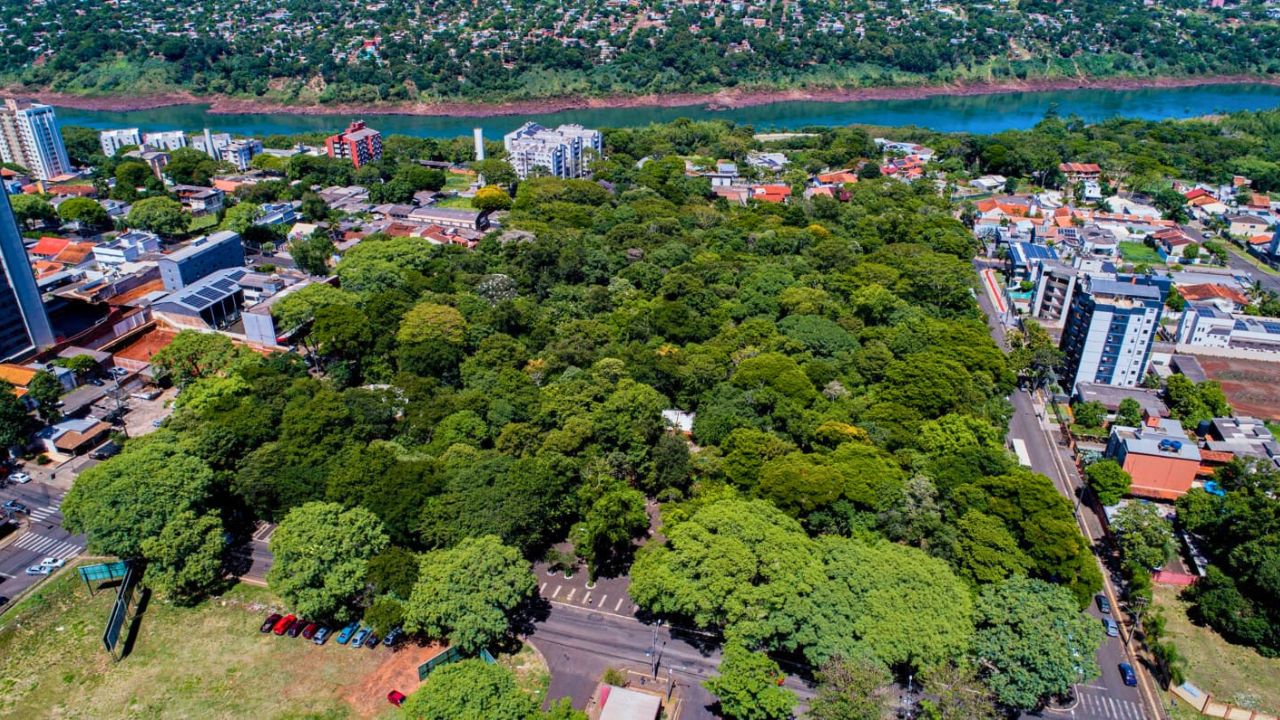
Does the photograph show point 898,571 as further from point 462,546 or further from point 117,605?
point 117,605

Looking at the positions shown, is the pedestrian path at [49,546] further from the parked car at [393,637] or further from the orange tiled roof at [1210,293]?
the orange tiled roof at [1210,293]

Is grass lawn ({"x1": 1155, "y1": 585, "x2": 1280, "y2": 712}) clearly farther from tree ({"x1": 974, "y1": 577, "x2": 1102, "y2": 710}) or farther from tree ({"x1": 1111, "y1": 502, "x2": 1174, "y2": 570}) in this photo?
tree ({"x1": 974, "y1": 577, "x2": 1102, "y2": 710})

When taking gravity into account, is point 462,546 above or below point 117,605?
above

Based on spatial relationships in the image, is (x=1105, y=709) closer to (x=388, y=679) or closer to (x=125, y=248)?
(x=388, y=679)

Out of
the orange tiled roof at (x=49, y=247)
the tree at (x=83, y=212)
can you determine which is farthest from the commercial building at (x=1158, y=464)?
the tree at (x=83, y=212)

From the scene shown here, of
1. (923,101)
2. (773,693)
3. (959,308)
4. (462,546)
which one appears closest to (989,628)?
(773,693)

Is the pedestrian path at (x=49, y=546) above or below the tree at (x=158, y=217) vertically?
below

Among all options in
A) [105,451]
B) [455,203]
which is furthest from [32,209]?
[105,451]
